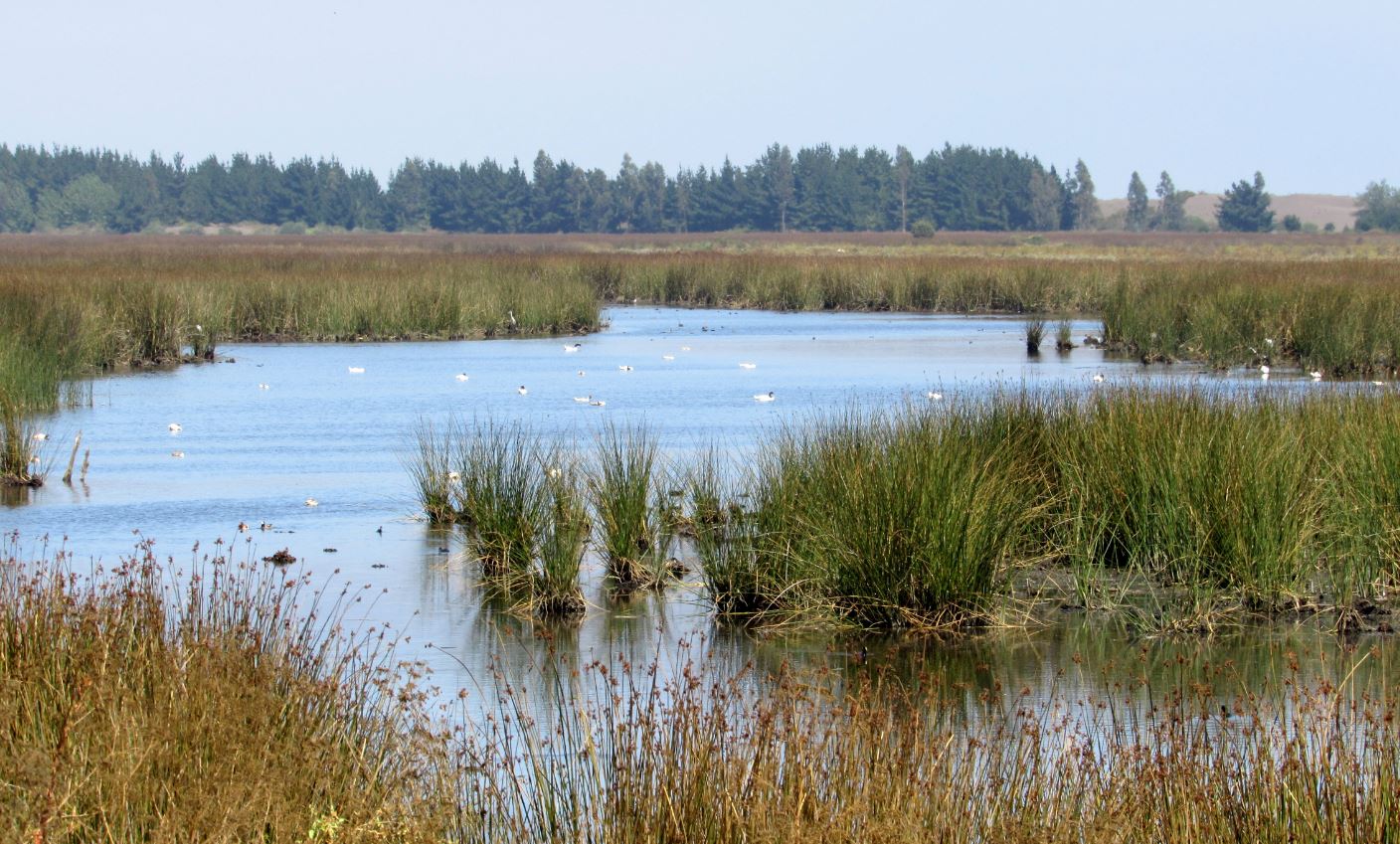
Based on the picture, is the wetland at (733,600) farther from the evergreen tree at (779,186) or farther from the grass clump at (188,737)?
the evergreen tree at (779,186)

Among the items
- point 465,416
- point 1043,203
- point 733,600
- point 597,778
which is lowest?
point 733,600

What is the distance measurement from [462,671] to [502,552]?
2.05m

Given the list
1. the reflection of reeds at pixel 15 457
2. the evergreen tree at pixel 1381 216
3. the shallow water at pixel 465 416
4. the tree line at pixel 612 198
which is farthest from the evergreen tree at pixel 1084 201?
the reflection of reeds at pixel 15 457

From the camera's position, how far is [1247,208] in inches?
4272

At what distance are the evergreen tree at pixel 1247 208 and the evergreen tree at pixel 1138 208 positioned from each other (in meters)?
28.5

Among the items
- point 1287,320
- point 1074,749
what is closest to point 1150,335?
point 1287,320

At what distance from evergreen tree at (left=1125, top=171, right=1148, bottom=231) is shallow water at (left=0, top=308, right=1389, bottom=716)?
373 feet

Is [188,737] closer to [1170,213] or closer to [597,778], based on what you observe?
[597,778]

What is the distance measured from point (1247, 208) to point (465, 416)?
330 feet

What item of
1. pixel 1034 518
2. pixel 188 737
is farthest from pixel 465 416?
pixel 188 737

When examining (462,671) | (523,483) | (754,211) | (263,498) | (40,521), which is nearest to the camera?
(462,671)

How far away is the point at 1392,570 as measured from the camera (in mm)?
8297

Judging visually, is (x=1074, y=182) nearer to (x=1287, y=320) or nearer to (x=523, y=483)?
(x=1287, y=320)

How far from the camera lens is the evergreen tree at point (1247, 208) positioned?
10806cm
